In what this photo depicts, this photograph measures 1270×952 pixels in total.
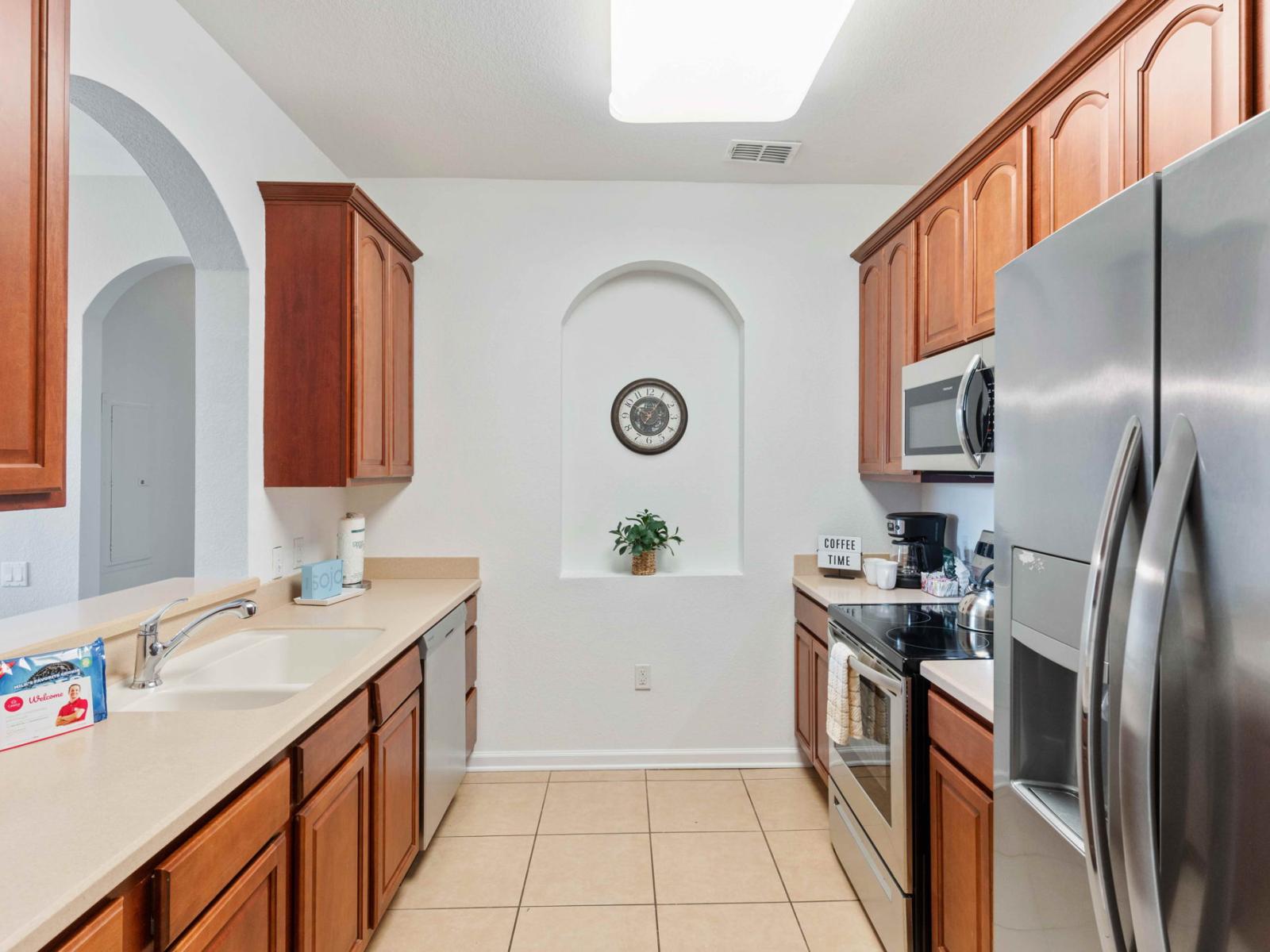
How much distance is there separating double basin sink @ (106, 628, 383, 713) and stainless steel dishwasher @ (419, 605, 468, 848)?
30cm

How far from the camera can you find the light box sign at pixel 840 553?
10.5 feet

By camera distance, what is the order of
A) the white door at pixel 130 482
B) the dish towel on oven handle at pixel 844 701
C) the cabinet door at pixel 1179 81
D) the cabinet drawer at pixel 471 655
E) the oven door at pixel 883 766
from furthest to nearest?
the white door at pixel 130 482
the cabinet drawer at pixel 471 655
the dish towel on oven handle at pixel 844 701
the oven door at pixel 883 766
the cabinet door at pixel 1179 81

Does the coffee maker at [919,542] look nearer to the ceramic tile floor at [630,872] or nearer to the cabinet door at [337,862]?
the ceramic tile floor at [630,872]

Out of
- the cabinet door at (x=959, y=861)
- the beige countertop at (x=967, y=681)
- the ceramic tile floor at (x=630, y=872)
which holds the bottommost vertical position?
the ceramic tile floor at (x=630, y=872)

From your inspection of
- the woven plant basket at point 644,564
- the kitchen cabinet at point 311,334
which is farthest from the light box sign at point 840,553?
the kitchen cabinet at point 311,334

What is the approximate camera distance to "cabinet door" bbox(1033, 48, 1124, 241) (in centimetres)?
153

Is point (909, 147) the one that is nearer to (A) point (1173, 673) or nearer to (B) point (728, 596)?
(B) point (728, 596)

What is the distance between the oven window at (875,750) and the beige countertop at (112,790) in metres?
1.44

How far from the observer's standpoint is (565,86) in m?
2.44

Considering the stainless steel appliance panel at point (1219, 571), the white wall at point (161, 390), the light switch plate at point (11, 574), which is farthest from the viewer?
the white wall at point (161, 390)

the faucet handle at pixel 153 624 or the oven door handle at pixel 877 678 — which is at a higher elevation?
the faucet handle at pixel 153 624

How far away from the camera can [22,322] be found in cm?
110

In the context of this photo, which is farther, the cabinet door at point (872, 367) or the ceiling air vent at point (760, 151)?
the cabinet door at point (872, 367)

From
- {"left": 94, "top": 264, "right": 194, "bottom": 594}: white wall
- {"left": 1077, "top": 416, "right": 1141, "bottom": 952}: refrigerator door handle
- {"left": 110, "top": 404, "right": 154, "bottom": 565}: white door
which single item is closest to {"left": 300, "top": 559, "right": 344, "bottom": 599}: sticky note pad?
{"left": 94, "top": 264, "right": 194, "bottom": 594}: white wall
